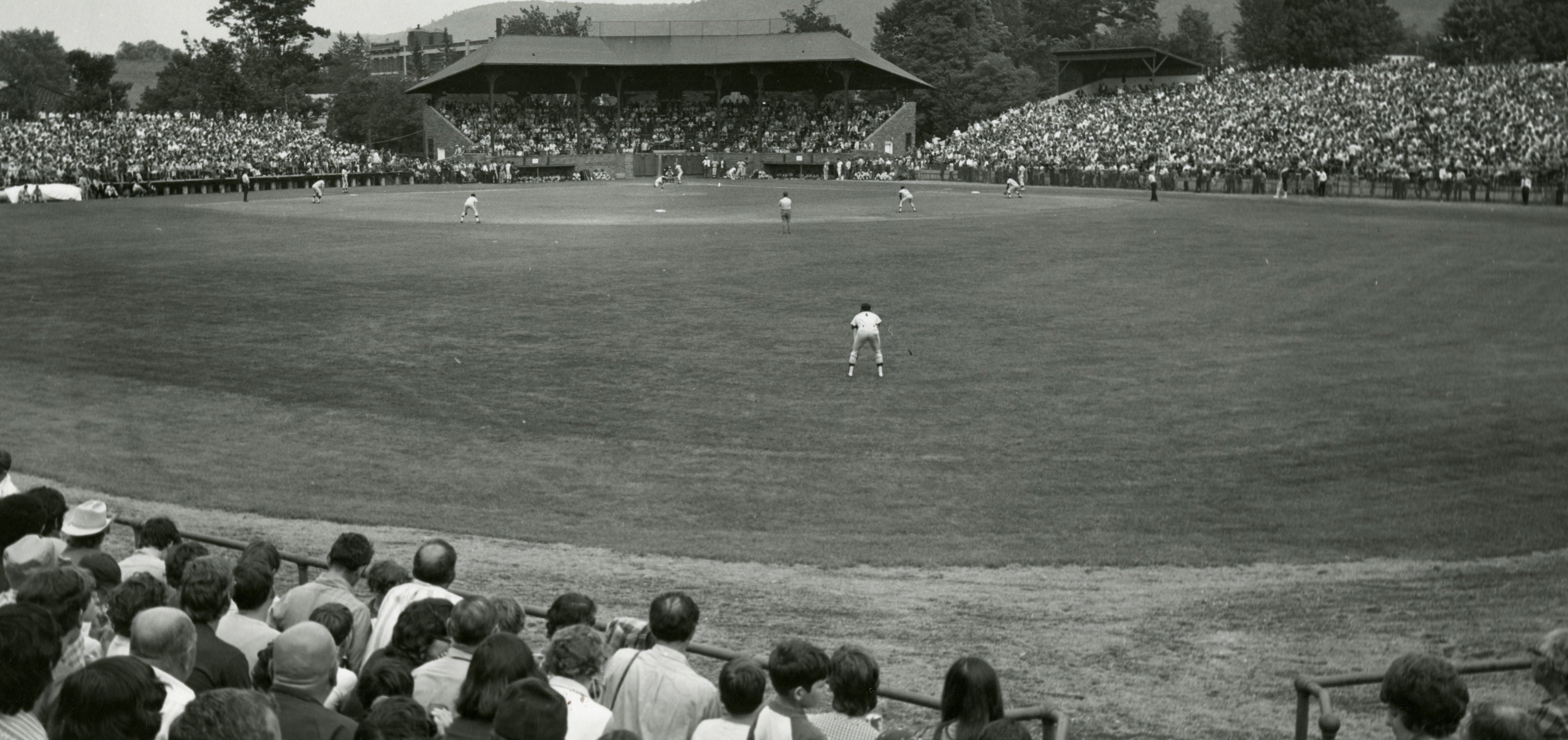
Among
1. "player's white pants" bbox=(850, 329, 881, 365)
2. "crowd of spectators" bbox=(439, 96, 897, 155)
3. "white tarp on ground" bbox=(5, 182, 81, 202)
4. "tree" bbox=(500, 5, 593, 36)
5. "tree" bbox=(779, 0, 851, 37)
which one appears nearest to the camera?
"player's white pants" bbox=(850, 329, 881, 365)

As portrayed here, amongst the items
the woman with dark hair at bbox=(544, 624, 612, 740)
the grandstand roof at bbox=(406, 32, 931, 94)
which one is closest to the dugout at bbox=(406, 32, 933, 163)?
the grandstand roof at bbox=(406, 32, 931, 94)

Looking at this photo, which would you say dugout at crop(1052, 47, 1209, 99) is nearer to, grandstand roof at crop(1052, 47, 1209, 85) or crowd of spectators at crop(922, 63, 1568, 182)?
grandstand roof at crop(1052, 47, 1209, 85)

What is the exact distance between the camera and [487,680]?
6.00 m

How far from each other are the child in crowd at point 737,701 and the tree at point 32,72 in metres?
101

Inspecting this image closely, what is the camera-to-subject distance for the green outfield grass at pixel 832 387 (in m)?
18.9

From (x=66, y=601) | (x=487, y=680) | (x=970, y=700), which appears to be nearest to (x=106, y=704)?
(x=487, y=680)

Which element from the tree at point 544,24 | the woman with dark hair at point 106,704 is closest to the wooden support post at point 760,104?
the tree at point 544,24

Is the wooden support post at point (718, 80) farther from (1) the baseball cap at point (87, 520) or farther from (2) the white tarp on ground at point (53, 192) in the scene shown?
(1) the baseball cap at point (87, 520)

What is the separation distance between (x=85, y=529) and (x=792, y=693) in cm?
596

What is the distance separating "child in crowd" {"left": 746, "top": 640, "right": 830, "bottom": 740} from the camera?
6.19 m

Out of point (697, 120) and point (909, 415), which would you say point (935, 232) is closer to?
point (909, 415)

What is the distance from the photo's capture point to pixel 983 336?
101 ft

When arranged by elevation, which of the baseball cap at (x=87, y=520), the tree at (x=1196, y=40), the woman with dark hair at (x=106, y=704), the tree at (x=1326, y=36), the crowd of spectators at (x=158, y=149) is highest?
the tree at (x=1196, y=40)

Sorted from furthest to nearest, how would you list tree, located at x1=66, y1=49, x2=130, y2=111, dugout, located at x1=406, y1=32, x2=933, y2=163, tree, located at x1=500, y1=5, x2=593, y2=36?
tree, located at x1=500, y1=5, x2=593, y2=36 < dugout, located at x1=406, y1=32, x2=933, y2=163 < tree, located at x1=66, y1=49, x2=130, y2=111
